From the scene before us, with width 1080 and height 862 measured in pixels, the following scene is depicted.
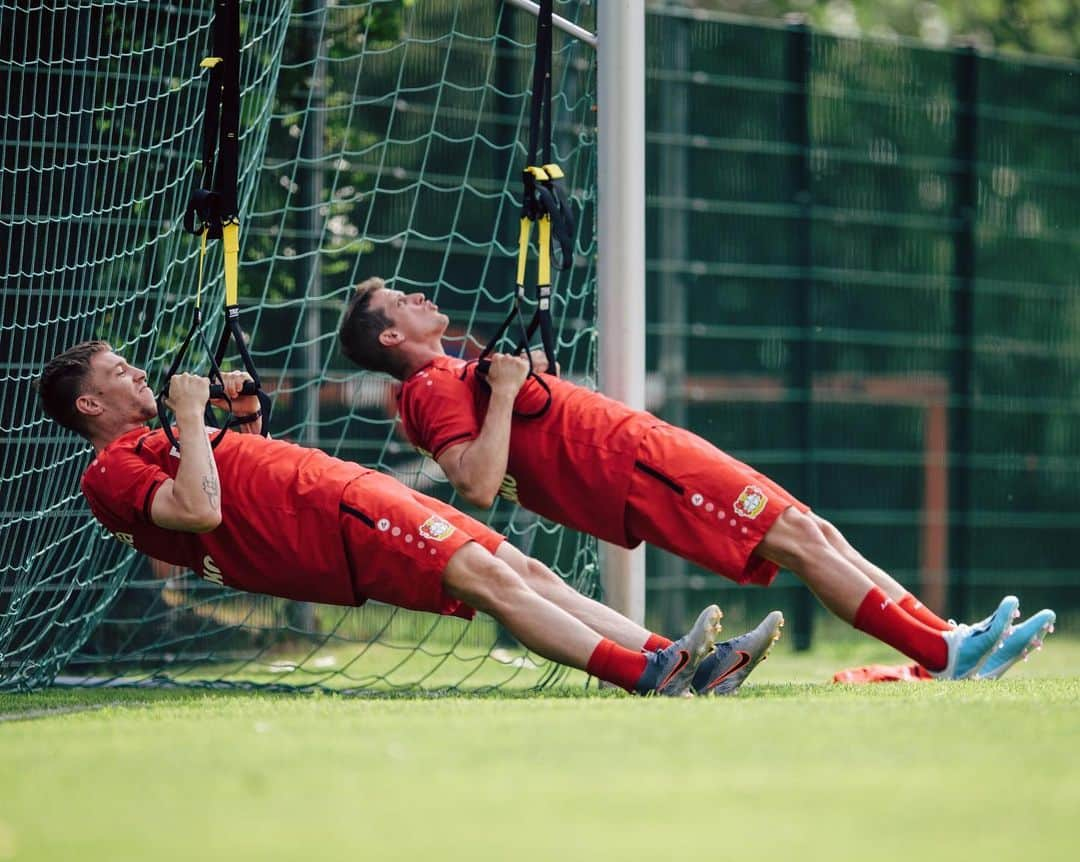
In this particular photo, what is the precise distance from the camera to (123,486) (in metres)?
4.68

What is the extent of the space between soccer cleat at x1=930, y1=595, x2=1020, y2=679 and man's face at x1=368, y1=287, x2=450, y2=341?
1.70 metres

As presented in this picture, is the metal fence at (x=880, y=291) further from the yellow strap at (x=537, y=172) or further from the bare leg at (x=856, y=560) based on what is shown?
the yellow strap at (x=537, y=172)

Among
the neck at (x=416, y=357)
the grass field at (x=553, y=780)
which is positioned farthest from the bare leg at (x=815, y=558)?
the neck at (x=416, y=357)

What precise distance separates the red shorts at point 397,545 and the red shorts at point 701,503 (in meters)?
Result: 0.56

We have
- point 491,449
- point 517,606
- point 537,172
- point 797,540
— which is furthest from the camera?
point 537,172

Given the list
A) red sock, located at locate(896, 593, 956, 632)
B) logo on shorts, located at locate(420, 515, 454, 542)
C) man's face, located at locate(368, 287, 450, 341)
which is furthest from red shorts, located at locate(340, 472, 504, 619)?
red sock, located at locate(896, 593, 956, 632)

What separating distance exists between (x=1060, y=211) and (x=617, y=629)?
5.59 m

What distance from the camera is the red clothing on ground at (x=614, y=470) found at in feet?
16.1

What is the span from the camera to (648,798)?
9.23 ft

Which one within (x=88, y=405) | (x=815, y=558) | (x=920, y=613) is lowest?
(x=920, y=613)

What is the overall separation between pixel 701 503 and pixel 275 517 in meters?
1.15

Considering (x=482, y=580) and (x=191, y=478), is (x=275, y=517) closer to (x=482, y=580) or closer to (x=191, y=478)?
(x=191, y=478)

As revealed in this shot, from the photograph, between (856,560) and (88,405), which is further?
(856,560)

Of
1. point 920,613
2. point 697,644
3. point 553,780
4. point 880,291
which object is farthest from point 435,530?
point 880,291
